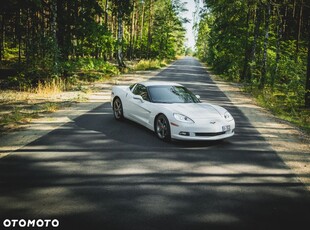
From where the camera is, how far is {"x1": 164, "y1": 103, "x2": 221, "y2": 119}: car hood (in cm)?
684

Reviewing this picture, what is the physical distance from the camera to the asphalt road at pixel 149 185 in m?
3.79

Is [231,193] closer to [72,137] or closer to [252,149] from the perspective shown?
[252,149]

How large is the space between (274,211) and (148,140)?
11.9 ft

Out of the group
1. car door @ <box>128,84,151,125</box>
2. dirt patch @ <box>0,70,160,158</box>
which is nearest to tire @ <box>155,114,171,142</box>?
car door @ <box>128,84,151,125</box>

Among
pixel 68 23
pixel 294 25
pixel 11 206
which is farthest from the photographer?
pixel 294 25

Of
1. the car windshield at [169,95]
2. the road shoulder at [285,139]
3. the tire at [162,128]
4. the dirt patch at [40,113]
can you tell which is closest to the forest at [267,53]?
the road shoulder at [285,139]

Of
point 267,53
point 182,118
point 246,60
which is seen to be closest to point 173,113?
point 182,118

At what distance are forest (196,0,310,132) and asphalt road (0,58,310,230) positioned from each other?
20.7 feet

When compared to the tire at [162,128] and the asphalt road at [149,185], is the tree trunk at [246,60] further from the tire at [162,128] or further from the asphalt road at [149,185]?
the asphalt road at [149,185]

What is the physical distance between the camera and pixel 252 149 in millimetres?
6895

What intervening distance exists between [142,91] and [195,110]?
73.3 inches

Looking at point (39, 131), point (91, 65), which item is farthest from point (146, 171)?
point (91, 65)

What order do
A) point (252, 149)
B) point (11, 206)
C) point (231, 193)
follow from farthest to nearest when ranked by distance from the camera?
point (252, 149) → point (231, 193) → point (11, 206)

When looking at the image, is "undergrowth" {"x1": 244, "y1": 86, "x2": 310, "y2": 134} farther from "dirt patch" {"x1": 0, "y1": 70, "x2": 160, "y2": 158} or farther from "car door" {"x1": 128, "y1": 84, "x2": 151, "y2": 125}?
"dirt patch" {"x1": 0, "y1": 70, "x2": 160, "y2": 158}
